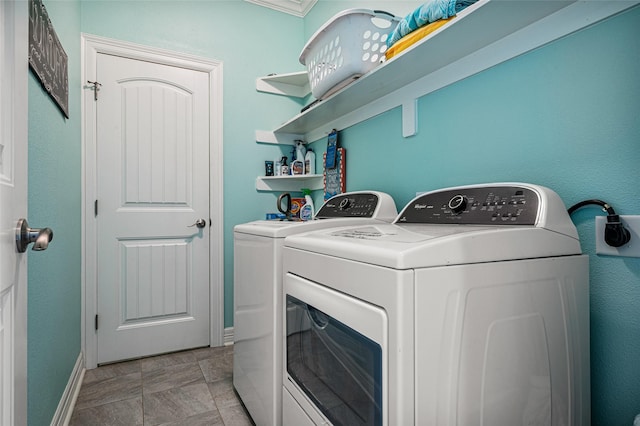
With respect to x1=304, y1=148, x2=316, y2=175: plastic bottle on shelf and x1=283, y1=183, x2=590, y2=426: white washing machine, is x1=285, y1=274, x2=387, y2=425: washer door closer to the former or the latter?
x1=283, y1=183, x2=590, y2=426: white washing machine

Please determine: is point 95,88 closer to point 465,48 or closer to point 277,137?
point 277,137

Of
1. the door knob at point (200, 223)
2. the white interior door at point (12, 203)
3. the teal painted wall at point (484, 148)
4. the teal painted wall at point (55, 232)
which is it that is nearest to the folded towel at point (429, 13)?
the teal painted wall at point (484, 148)

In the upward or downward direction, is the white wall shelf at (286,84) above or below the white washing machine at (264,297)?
above

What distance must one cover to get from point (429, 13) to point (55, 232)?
73.4 inches

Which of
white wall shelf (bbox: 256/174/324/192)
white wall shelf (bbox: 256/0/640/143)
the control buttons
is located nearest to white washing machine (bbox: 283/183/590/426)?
white wall shelf (bbox: 256/0/640/143)

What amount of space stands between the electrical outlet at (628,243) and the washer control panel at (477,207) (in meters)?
0.22

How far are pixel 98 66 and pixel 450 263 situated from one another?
8.78 ft

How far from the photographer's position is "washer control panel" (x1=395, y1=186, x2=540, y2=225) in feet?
3.21

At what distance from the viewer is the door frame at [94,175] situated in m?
2.27

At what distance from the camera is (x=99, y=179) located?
92.0 inches

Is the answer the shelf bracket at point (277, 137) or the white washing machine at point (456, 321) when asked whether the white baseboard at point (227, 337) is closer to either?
the shelf bracket at point (277, 137)

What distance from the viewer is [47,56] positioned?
4.64 ft

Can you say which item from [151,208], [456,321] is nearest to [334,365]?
[456,321]

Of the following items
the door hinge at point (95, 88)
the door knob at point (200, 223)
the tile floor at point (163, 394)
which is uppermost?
the door hinge at point (95, 88)
